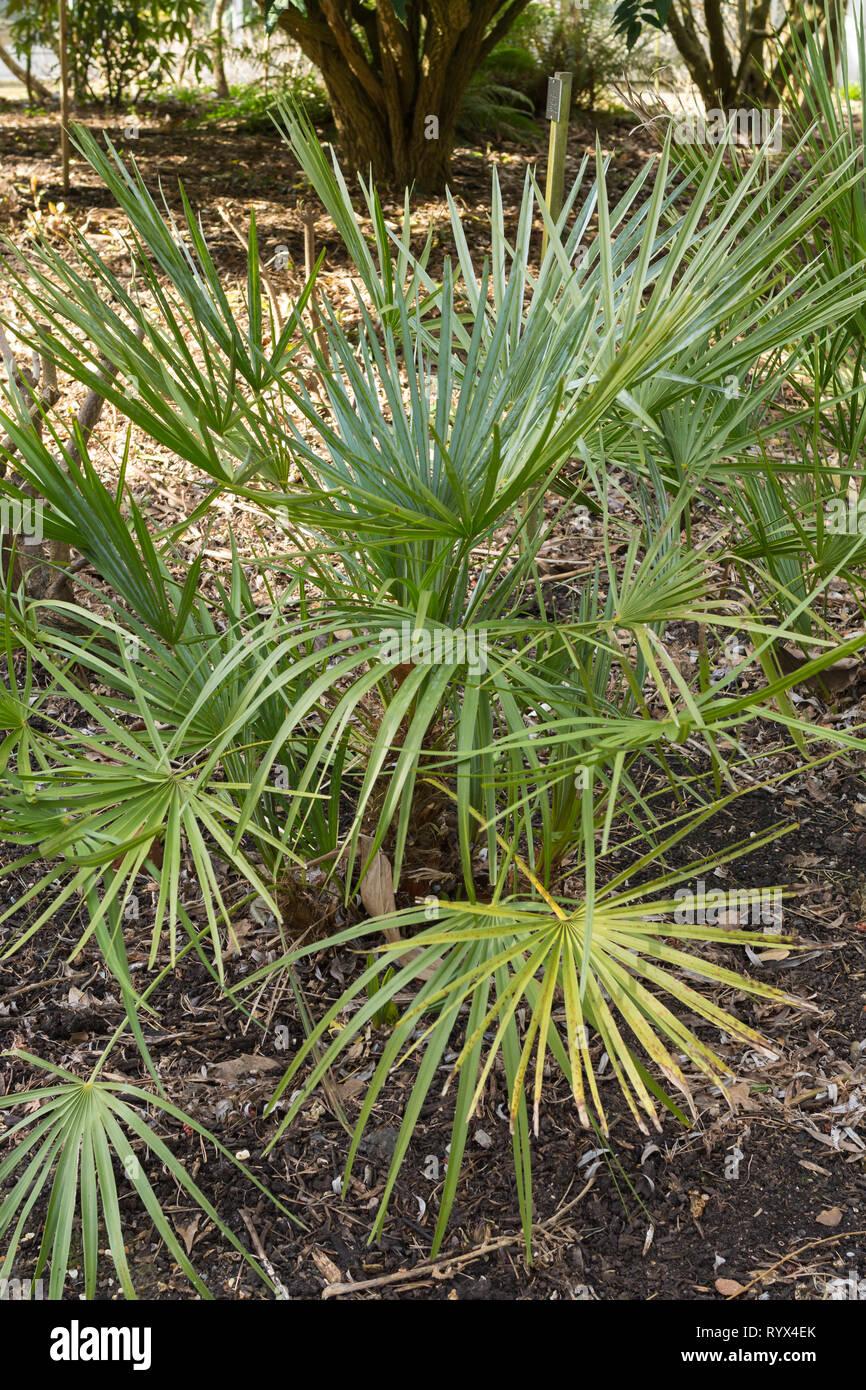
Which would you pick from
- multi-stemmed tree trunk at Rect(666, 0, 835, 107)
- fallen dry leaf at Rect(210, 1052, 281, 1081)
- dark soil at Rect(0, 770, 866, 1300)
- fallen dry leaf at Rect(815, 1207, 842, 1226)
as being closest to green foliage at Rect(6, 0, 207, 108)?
multi-stemmed tree trunk at Rect(666, 0, 835, 107)

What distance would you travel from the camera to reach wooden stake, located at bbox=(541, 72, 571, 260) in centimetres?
214

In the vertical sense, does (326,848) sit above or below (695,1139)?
above

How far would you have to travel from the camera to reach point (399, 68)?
4988 millimetres

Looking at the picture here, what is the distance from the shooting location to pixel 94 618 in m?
1.84

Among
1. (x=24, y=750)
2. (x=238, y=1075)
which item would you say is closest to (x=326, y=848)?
(x=238, y=1075)

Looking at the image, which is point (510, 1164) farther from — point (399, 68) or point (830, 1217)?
point (399, 68)

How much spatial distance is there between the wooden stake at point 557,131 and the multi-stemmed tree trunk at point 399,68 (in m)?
2.78

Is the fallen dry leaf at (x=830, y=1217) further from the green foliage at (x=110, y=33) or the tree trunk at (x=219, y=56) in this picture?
the tree trunk at (x=219, y=56)

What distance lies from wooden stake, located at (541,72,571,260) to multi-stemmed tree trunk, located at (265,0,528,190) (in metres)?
2.78

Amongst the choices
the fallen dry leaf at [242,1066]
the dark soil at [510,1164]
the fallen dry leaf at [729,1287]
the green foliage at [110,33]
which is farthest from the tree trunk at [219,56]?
the fallen dry leaf at [729,1287]

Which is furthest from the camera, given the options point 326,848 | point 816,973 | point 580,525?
point 580,525

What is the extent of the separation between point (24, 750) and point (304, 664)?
49 cm

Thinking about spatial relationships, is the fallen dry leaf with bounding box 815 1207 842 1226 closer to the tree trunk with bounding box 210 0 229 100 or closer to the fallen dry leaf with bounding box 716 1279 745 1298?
the fallen dry leaf with bounding box 716 1279 745 1298

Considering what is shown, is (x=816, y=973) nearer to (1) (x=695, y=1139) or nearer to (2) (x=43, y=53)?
(1) (x=695, y=1139)
